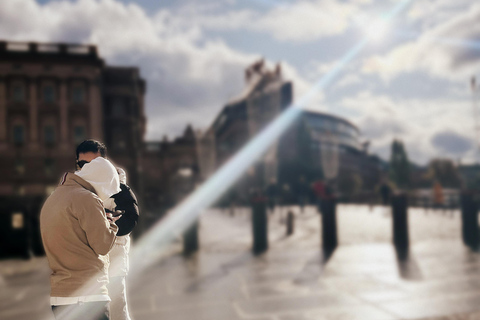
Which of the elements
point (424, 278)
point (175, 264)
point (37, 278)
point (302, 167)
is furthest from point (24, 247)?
point (302, 167)

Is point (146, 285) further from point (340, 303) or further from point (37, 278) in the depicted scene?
point (340, 303)

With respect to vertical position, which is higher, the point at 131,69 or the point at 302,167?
the point at 131,69

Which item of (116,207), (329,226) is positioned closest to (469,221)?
(329,226)

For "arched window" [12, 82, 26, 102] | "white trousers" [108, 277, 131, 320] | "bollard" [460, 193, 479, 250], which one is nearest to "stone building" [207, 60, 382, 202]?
"arched window" [12, 82, 26, 102]

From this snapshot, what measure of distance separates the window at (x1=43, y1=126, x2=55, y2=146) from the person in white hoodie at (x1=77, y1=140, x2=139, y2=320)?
1660 inches

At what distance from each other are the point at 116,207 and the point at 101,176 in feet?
0.58

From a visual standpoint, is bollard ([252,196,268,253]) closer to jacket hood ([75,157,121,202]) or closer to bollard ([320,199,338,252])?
bollard ([320,199,338,252])

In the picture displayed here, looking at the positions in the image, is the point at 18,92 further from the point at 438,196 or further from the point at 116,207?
the point at 116,207

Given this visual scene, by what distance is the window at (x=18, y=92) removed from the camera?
40375mm

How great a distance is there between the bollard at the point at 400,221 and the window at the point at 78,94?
3743 centimetres

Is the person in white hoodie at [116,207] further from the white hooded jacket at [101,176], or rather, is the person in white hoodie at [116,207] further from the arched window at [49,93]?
the arched window at [49,93]

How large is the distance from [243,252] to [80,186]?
824 centimetres

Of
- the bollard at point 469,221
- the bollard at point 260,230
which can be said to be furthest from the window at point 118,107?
the bollard at point 469,221

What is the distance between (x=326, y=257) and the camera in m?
8.88
